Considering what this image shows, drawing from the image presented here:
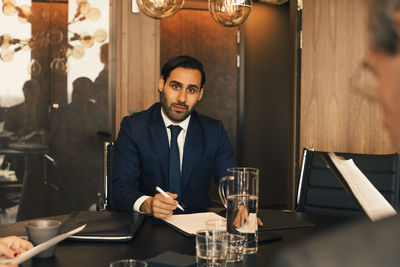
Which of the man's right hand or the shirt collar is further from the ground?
the shirt collar

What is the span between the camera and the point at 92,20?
3715 millimetres

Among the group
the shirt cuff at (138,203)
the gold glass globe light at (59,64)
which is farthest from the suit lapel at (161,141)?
the gold glass globe light at (59,64)

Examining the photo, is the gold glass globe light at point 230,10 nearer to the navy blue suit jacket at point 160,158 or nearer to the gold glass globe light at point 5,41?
the navy blue suit jacket at point 160,158

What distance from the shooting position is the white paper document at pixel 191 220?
1.53m

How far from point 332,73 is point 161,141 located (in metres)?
1.64

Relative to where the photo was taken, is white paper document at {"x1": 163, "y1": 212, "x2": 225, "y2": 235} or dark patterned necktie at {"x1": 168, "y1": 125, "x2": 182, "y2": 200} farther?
dark patterned necktie at {"x1": 168, "y1": 125, "x2": 182, "y2": 200}

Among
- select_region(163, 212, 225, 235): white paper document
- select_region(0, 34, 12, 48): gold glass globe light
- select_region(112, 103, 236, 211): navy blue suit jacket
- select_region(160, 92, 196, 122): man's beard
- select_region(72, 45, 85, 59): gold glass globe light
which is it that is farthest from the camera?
select_region(72, 45, 85, 59): gold glass globe light

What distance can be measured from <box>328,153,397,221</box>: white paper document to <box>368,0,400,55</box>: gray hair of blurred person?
0.80 m

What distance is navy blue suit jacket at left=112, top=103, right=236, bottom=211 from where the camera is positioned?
2.24 m

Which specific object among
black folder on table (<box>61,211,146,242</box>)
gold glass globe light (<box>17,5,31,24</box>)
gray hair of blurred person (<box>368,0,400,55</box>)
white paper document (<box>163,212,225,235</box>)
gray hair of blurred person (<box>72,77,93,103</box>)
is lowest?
white paper document (<box>163,212,225,235</box>)

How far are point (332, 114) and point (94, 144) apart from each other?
1879mm

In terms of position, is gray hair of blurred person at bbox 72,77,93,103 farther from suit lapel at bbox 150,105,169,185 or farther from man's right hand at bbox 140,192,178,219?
man's right hand at bbox 140,192,178,219

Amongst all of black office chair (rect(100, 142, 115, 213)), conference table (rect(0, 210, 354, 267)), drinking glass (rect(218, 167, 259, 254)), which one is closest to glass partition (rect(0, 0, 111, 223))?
black office chair (rect(100, 142, 115, 213))

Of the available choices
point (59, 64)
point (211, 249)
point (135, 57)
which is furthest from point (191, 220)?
point (59, 64)
